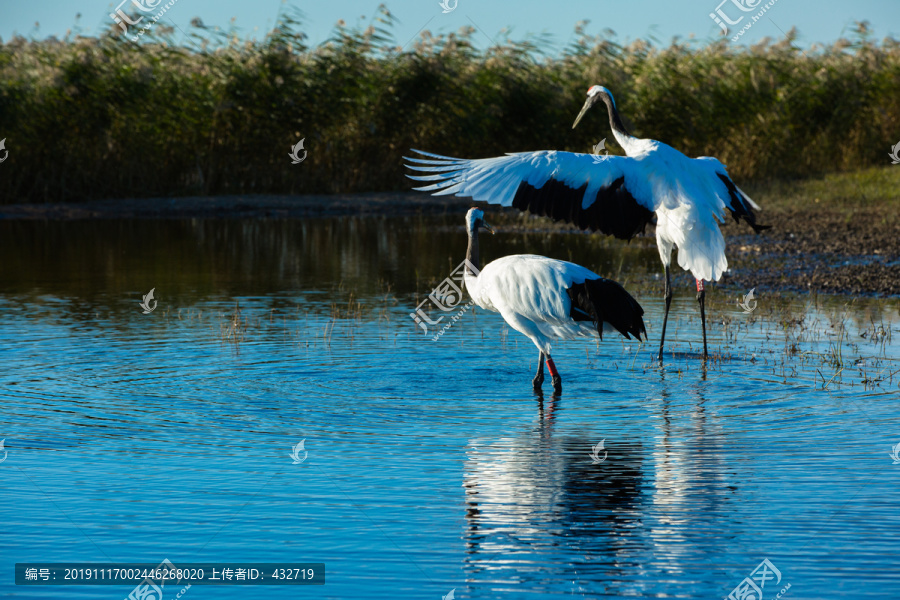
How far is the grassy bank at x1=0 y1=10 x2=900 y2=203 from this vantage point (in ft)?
73.7

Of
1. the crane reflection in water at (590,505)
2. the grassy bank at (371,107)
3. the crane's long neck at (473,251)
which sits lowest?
the crane reflection in water at (590,505)

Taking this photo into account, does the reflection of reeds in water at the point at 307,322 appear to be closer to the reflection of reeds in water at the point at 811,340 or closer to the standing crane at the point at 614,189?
the standing crane at the point at 614,189

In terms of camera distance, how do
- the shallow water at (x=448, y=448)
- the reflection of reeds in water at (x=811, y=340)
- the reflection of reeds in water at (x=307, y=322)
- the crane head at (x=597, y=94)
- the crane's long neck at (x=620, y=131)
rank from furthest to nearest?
the crane head at (x=597, y=94) < the reflection of reeds in water at (x=307, y=322) < the crane's long neck at (x=620, y=131) < the reflection of reeds in water at (x=811, y=340) < the shallow water at (x=448, y=448)

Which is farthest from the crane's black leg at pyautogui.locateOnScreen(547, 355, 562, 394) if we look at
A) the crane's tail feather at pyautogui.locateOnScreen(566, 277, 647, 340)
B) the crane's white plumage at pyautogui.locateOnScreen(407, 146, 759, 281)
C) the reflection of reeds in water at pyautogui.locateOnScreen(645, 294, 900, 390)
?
the reflection of reeds in water at pyautogui.locateOnScreen(645, 294, 900, 390)

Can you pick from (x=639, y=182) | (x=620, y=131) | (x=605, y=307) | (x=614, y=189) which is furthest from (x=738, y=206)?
(x=605, y=307)

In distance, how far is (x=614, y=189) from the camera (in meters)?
7.93

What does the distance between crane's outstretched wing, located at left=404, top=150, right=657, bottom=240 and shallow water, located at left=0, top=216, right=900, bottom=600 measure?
1224 millimetres

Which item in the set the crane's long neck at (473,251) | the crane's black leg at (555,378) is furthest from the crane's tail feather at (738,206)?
the crane's black leg at (555,378)

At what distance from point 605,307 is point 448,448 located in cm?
183

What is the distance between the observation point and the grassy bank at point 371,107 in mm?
22469

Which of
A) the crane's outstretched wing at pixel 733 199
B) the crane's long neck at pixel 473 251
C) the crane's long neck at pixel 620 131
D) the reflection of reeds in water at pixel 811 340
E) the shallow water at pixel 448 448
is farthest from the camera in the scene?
the crane's long neck at pixel 620 131

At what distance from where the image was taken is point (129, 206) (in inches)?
878

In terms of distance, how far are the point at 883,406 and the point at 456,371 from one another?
2.98m

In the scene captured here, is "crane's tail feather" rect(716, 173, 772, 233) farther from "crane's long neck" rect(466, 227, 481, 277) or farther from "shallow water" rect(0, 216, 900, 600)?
"crane's long neck" rect(466, 227, 481, 277)
